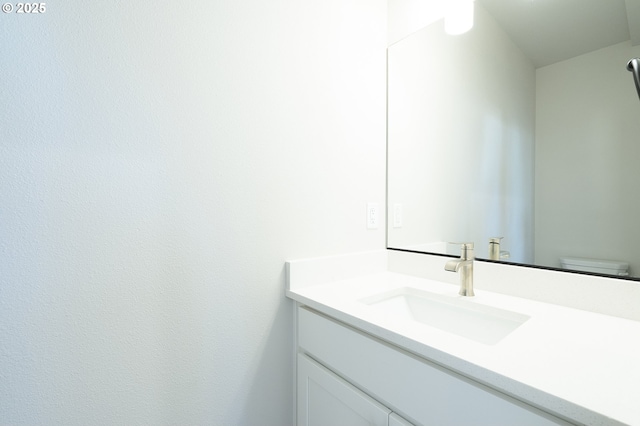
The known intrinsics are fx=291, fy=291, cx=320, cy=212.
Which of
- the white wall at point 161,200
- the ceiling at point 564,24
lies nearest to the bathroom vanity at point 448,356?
the white wall at point 161,200

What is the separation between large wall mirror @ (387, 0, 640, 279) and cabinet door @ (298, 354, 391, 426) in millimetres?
675

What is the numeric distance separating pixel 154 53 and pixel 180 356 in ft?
2.86

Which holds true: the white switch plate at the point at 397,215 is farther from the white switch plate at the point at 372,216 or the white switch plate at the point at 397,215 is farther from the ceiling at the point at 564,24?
the ceiling at the point at 564,24

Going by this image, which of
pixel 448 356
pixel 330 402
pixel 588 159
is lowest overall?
pixel 330 402

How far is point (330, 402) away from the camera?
2.86 feet

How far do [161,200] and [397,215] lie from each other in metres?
1.00

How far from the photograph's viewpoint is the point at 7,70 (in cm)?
65

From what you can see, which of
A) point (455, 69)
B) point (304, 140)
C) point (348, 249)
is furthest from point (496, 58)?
point (348, 249)

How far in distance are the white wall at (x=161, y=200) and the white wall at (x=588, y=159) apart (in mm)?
709

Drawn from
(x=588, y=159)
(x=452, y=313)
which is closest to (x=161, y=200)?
(x=452, y=313)

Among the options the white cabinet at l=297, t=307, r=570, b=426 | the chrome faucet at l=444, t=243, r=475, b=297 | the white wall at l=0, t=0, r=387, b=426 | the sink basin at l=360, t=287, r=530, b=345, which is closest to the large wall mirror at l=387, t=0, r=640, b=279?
the chrome faucet at l=444, t=243, r=475, b=297

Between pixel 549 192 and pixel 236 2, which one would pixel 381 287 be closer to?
pixel 549 192

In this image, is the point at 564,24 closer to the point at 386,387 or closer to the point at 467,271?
the point at 467,271

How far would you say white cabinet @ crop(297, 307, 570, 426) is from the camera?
0.53 metres
